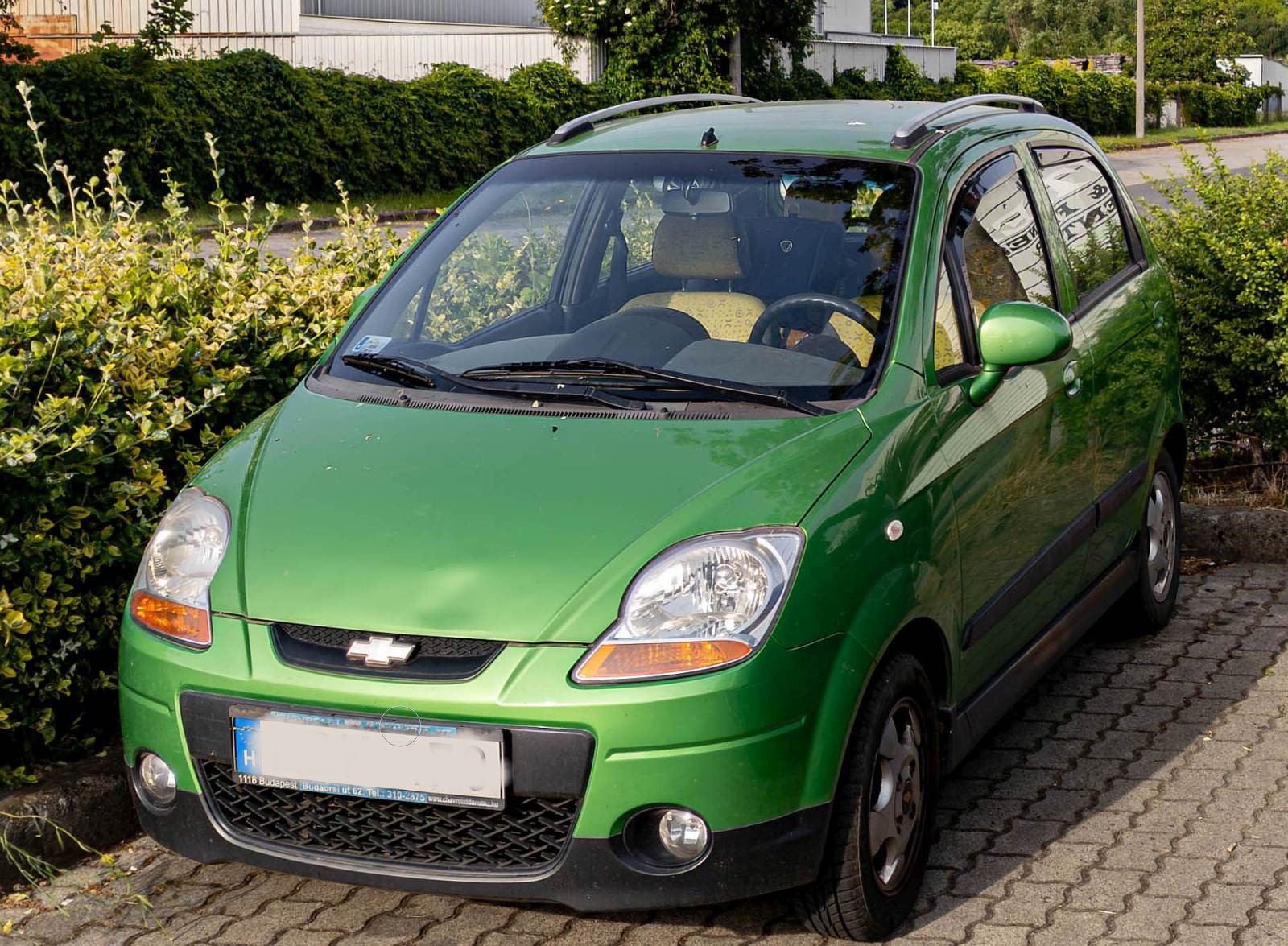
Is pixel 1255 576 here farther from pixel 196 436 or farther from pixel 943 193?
pixel 196 436

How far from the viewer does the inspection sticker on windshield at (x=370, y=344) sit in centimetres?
420

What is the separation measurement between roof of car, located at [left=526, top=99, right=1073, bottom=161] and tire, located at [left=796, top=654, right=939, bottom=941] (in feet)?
5.09

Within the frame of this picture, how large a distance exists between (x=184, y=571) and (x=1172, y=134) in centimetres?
4674

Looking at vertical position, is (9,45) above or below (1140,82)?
below

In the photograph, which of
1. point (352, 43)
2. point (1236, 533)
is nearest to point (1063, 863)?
point (1236, 533)

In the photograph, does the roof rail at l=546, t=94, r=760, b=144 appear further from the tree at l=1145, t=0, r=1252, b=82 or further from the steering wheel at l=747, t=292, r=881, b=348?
the tree at l=1145, t=0, r=1252, b=82

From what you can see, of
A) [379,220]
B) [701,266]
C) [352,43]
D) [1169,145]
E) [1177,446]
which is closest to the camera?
[701,266]

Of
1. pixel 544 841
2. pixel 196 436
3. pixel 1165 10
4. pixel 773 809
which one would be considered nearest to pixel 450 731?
pixel 544 841

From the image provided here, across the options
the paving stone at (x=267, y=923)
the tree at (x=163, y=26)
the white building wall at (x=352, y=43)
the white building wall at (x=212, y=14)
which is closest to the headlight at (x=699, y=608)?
the paving stone at (x=267, y=923)

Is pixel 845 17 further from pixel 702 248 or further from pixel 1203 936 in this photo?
pixel 1203 936

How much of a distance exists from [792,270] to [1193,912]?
1.83 meters

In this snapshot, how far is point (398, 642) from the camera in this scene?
10.2 ft

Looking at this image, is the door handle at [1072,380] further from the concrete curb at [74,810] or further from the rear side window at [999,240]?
the concrete curb at [74,810]

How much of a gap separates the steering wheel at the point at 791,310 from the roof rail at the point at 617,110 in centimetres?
92
